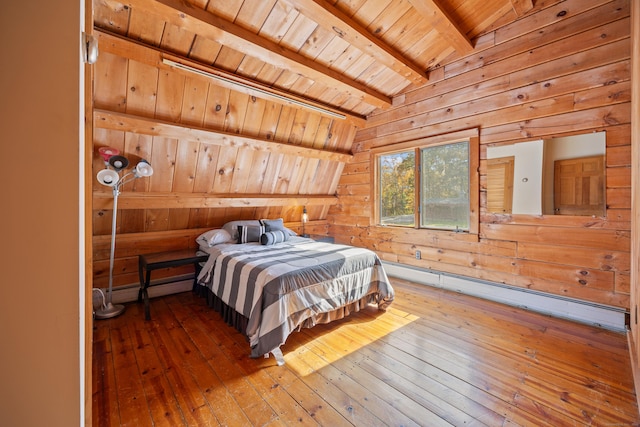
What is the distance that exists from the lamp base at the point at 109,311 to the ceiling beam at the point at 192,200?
1096 millimetres

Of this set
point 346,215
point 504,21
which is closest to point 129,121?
point 346,215

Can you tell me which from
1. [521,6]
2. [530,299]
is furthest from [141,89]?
[530,299]

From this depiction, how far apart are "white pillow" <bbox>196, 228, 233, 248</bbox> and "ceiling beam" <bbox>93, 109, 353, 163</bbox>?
1169 mm

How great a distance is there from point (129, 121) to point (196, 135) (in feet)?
2.04

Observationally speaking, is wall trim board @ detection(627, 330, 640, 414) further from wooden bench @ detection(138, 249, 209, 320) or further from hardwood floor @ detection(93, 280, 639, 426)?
wooden bench @ detection(138, 249, 209, 320)

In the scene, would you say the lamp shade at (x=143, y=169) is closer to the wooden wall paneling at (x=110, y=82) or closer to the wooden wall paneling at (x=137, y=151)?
Result: the wooden wall paneling at (x=137, y=151)

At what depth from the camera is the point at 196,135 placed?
9.76 feet

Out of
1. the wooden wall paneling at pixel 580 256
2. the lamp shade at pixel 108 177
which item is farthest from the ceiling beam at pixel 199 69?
the wooden wall paneling at pixel 580 256

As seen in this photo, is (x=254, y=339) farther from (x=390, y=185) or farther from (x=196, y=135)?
(x=390, y=185)

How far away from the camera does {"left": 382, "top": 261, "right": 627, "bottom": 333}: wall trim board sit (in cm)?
244

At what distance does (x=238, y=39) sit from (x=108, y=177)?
1.81m

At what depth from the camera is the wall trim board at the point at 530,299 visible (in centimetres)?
244

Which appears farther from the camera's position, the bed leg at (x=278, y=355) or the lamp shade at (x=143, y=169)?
the lamp shade at (x=143, y=169)

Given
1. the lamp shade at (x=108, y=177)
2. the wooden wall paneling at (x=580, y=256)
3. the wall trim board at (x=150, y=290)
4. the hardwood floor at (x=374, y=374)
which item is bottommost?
the hardwood floor at (x=374, y=374)
